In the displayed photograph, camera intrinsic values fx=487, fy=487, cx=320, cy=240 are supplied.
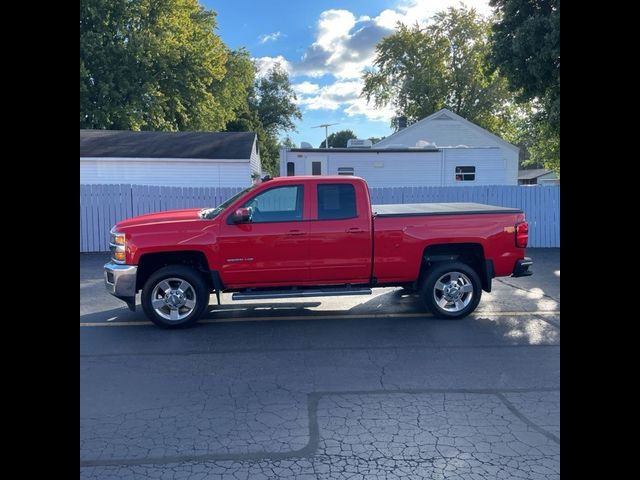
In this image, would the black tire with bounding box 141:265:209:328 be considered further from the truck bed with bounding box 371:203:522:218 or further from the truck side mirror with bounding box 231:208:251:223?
the truck bed with bounding box 371:203:522:218

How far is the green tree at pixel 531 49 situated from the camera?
13.4 metres

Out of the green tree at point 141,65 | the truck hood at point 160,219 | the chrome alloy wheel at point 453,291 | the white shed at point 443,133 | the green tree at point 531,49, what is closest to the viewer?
the truck hood at point 160,219

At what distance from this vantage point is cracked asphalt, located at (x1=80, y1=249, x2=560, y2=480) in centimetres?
321

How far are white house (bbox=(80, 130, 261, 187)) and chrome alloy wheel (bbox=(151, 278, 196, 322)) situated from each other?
1488 centimetres


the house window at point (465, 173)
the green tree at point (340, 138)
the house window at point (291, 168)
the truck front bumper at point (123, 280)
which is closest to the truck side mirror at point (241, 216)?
the truck front bumper at point (123, 280)

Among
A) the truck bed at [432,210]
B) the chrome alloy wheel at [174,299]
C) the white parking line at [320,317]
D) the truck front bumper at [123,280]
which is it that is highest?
the truck bed at [432,210]

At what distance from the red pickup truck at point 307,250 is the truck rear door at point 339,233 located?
13 mm

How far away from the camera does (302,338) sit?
593 cm

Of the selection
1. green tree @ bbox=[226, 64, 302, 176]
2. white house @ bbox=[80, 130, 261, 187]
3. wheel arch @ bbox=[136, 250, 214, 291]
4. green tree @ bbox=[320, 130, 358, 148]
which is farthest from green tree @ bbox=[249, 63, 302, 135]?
wheel arch @ bbox=[136, 250, 214, 291]

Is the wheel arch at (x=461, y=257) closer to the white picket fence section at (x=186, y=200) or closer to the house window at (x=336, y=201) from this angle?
the house window at (x=336, y=201)

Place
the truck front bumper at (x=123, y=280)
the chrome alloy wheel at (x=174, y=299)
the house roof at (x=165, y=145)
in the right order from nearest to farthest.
→ 1. the truck front bumper at (x=123, y=280)
2. the chrome alloy wheel at (x=174, y=299)
3. the house roof at (x=165, y=145)
